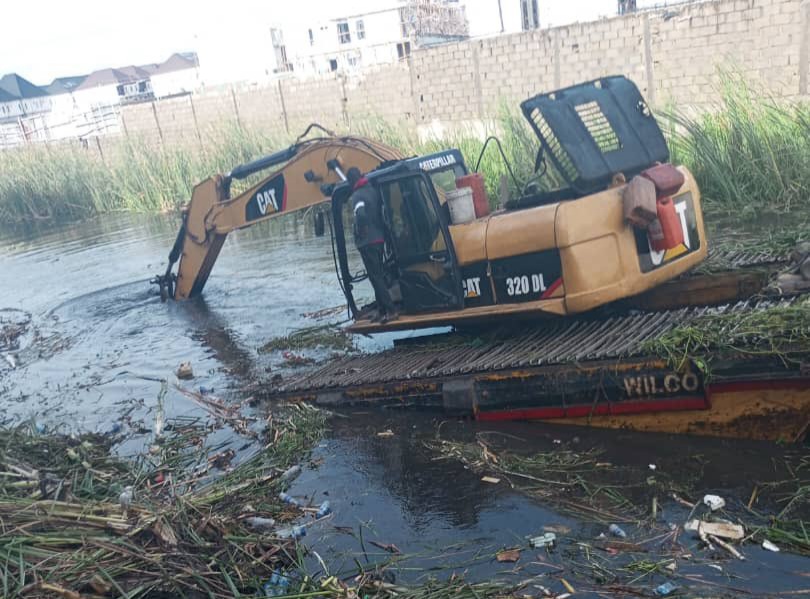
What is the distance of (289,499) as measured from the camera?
541 cm

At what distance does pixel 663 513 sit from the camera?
4598mm

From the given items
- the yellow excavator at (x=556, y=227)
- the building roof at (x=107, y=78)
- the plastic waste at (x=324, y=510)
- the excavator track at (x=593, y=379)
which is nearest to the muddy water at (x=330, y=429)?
the plastic waste at (x=324, y=510)

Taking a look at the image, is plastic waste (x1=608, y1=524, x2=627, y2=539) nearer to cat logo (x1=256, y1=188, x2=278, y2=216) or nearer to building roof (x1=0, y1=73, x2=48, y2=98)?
cat logo (x1=256, y1=188, x2=278, y2=216)

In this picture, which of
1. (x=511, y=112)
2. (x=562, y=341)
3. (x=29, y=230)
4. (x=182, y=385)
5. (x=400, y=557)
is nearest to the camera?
(x=400, y=557)

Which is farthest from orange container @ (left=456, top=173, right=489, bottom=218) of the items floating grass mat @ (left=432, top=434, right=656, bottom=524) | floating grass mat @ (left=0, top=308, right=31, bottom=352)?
floating grass mat @ (left=0, top=308, right=31, bottom=352)

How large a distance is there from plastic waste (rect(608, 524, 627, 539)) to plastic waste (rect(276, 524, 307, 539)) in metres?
1.90

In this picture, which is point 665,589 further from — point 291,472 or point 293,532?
point 291,472

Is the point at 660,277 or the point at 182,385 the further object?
the point at 182,385

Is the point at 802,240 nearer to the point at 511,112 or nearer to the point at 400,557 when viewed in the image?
the point at 400,557

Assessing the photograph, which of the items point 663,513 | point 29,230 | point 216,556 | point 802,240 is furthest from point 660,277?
point 29,230

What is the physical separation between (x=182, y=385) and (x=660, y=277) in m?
4.88

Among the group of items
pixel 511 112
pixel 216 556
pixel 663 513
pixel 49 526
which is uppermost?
pixel 511 112

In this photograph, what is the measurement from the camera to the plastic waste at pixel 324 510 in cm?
521

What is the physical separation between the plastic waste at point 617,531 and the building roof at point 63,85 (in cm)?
8209
